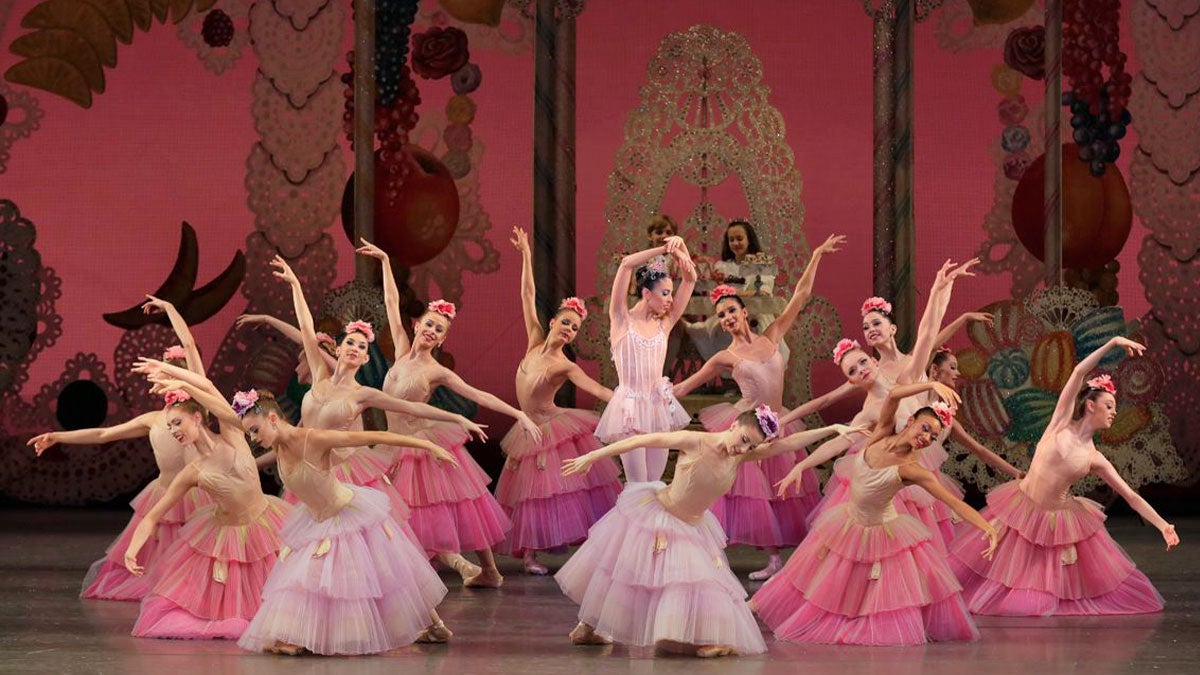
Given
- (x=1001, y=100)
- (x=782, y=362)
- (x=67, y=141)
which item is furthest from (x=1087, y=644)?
(x=67, y=141)

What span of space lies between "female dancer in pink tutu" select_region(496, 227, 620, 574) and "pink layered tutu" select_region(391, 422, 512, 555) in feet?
0.73

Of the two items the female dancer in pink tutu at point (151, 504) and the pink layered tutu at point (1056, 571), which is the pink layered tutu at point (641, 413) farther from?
the female dancer in pink tutu at point (151, 504)

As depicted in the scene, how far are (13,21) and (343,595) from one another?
580 cm

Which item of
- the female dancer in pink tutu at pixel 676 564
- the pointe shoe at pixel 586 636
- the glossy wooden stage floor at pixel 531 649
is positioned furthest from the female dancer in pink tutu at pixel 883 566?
the pointe shoe at pixel 586 636

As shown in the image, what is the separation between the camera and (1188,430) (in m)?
9.20

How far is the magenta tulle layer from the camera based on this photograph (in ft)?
20.6

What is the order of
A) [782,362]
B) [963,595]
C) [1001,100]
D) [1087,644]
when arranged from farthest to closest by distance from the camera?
[1001,100], [782,362], [963,595], [1087,644]

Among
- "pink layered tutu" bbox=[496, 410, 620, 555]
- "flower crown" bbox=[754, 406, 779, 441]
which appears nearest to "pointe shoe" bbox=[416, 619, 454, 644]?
"flower crown" bbox=[754, 406, 779, 441]

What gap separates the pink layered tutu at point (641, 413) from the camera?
20.8 feet

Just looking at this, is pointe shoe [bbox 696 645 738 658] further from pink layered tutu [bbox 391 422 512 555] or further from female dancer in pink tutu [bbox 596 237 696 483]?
pink layered tutu [bbox 391 422 512 555]

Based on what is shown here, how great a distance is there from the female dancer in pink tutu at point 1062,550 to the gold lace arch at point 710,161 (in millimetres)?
2458

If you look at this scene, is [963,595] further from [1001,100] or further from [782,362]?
[1001,100]

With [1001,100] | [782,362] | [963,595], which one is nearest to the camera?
[963,595]

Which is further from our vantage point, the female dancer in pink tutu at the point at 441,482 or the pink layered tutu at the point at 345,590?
the female dancer in pink tutu at the point at 441,482
